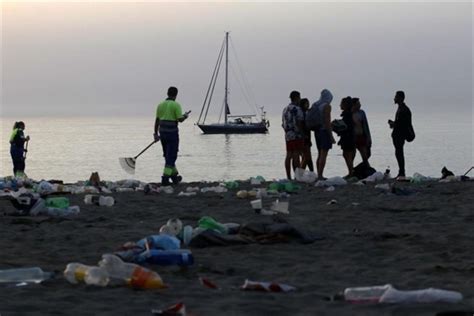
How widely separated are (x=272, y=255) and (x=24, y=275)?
1.97 meters

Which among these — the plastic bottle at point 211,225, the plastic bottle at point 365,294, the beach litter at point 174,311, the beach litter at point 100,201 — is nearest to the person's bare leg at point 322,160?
the beach litter at point 100,201

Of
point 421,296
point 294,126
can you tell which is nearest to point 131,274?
point 421,296

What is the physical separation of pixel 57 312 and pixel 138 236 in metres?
3.16

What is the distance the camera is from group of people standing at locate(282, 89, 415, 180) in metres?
16.1

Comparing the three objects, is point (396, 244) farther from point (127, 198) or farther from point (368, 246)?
point (127, 198)

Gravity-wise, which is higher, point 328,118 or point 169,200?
point 328,118

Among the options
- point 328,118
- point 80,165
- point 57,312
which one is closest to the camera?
point 57,312

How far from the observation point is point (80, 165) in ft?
172

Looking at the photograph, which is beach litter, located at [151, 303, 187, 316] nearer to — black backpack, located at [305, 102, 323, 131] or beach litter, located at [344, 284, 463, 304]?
beach litter, located at [344, 284, 463, 304]

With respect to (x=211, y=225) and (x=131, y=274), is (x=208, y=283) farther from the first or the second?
(x=211, y=225)

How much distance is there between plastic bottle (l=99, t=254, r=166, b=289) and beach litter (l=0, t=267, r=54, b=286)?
418 mm

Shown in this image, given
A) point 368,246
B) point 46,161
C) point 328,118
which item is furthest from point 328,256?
point 46,161

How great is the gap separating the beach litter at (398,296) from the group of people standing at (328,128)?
1034 centimetres

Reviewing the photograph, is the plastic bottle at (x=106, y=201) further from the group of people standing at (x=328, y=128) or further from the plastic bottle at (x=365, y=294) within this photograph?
the plastic bottle at (x=365, y=294)
